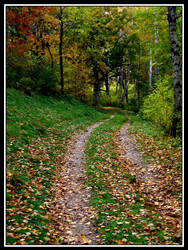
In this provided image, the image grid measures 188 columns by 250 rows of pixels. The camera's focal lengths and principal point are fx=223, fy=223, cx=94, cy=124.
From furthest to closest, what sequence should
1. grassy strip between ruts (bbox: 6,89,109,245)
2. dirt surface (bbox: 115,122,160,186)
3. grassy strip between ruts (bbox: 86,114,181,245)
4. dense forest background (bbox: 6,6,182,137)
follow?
dense forest background (bbox: 6,6,182,137) → dirt surface (bbox: 115,122,160,186) → grassy strip between ruts (bbox: 6,89,109,245) → grassy strip between ruts (bbox: 86,114,181,245)

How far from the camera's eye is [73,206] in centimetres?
764

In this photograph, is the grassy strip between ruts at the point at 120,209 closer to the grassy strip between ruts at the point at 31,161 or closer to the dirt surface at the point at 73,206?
the dirt surface at the point at 73,206

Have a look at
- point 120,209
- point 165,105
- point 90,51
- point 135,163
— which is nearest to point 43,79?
point 90,51

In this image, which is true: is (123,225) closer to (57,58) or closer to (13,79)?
(13,79)

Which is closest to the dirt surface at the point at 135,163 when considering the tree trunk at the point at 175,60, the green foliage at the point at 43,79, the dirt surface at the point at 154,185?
the dirt surface at the point at 154,185

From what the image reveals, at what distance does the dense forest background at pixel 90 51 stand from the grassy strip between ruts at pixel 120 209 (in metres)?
5.29

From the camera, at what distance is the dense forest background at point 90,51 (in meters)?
15.1

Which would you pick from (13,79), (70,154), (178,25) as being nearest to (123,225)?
(70,154)

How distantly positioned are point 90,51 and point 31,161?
26893mm

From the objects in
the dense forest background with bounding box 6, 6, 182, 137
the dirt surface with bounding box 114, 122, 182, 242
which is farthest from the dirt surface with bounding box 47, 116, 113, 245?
the dense forest background with bounding box 6, 6, 182, 137

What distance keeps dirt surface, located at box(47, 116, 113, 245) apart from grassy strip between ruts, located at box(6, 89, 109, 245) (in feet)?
1.05

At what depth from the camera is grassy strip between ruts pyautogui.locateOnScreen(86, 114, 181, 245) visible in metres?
5.74

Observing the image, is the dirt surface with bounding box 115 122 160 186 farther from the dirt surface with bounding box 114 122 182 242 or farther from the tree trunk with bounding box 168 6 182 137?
the tree trunk with bounding box 168 6 182 137

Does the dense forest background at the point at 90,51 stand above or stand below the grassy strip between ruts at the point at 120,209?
above
